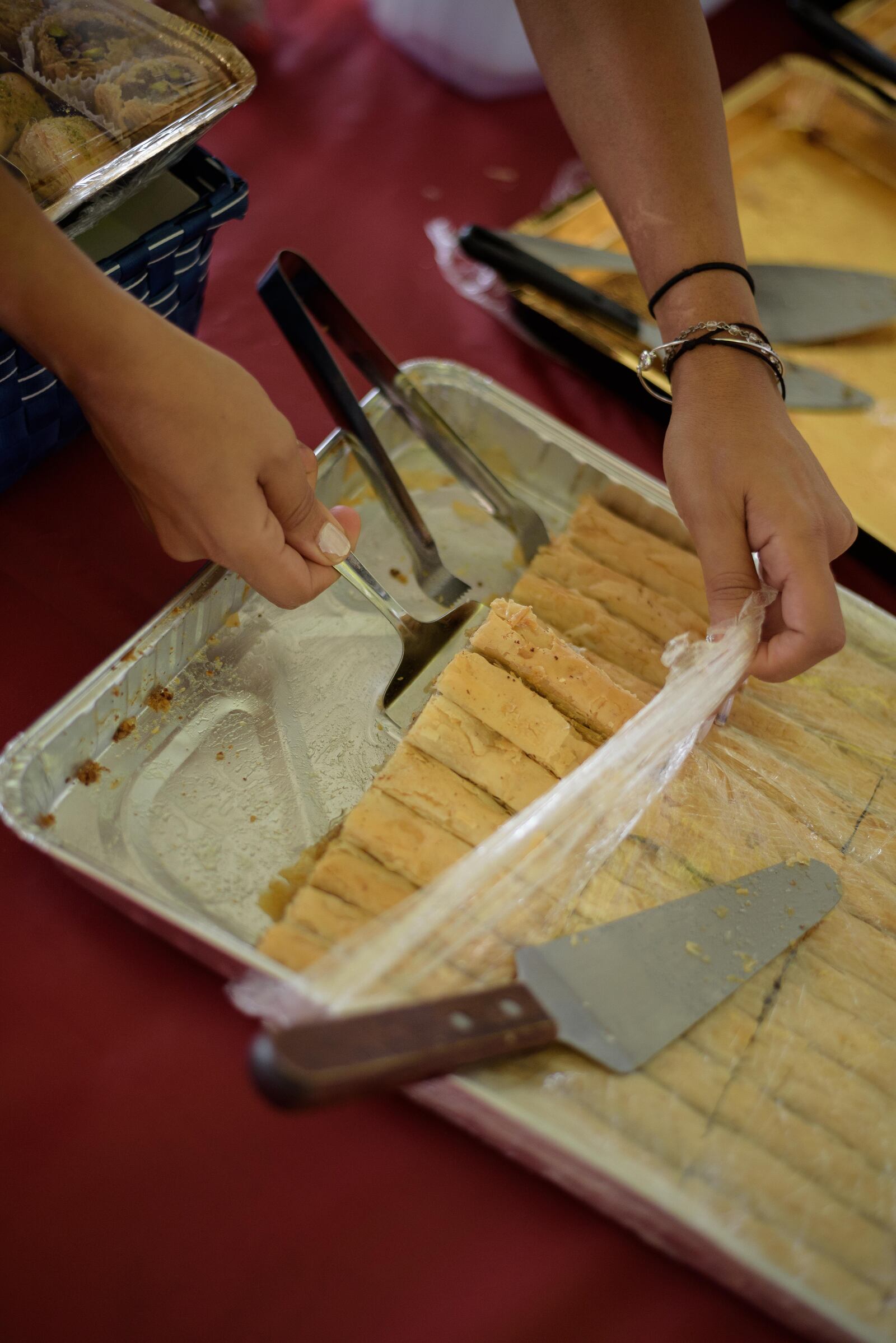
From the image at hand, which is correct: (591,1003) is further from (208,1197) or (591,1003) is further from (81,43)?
(81,43)

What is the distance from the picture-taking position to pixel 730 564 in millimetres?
1355

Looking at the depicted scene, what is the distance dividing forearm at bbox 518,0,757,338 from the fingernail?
2.20ft

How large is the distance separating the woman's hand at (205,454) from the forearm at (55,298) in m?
0.01

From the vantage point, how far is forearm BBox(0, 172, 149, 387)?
1041 mm

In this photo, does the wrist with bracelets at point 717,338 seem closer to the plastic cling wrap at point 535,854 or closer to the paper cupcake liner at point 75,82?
the plastic cling wrap at point 535,854

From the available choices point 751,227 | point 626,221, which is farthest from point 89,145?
point 751,227

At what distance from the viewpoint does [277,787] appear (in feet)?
4.55

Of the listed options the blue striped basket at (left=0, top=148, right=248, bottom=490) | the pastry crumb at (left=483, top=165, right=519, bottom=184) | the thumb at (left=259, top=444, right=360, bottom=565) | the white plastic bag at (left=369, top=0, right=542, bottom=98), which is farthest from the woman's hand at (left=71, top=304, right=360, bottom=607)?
the white plastic bag at (left=369, top=0, right=542, bottom=98)

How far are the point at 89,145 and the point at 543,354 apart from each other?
1038mm

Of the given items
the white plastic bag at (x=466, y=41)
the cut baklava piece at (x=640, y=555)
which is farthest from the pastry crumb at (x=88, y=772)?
the white plastic bag at (x=466, y=41)

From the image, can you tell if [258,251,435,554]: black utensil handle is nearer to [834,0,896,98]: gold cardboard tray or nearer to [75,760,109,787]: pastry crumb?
[75,760,109,787]: pastry crumb

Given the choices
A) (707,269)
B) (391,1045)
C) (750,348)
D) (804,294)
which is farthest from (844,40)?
(391,1045)

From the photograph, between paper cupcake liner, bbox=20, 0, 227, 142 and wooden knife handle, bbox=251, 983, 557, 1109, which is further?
paper cupcake liner, bbox=20, 0, 227, 142

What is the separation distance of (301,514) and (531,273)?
3.07 ft
